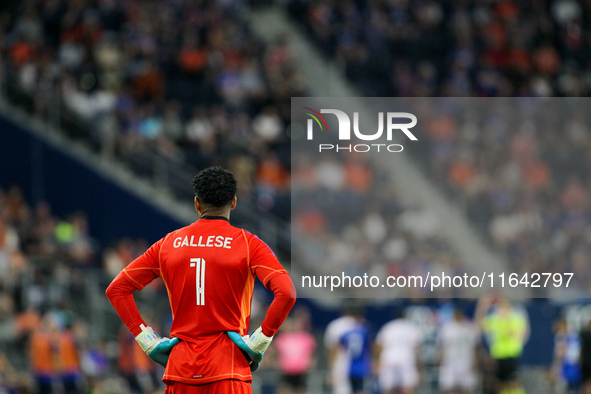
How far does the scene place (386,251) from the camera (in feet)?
55.5

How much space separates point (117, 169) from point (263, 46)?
5026mm

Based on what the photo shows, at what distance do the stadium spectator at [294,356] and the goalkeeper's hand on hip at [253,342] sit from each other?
8.52 m

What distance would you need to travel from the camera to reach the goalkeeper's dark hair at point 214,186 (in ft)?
16.0

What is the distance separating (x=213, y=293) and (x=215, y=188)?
1.78 ft

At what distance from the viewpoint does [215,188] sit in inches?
193

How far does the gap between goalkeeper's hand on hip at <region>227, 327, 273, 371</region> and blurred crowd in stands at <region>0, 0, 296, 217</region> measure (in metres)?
12.3

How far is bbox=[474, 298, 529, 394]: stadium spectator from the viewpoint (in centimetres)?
1356

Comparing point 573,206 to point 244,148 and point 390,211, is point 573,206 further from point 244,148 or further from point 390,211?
point 244,148

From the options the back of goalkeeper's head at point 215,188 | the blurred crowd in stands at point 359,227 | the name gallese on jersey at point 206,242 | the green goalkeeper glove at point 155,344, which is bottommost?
the green goalkeeper glove at point 155,344

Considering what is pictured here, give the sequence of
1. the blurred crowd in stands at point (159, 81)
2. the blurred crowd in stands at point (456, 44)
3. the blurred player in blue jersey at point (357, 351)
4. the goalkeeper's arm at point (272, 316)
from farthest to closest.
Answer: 1. the blurred crowd in stands at point (456, 44)
2. the blurred crowd in stands at point (159, 81)
3. the blurred player in blue jersey at point (357, 351)
4. the goalkeeper's arm at point (272, 316)

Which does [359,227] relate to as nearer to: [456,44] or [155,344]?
[456,44]

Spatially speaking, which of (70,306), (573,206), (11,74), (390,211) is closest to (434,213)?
(390,211)

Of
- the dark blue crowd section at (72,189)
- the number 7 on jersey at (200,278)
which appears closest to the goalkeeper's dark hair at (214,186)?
the number 7 on jersey at (200,278)

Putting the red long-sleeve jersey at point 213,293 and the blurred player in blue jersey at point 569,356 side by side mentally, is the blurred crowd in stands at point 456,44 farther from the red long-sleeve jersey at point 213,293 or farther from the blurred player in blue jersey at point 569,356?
the red long-sleeve jersey at point 213,293
